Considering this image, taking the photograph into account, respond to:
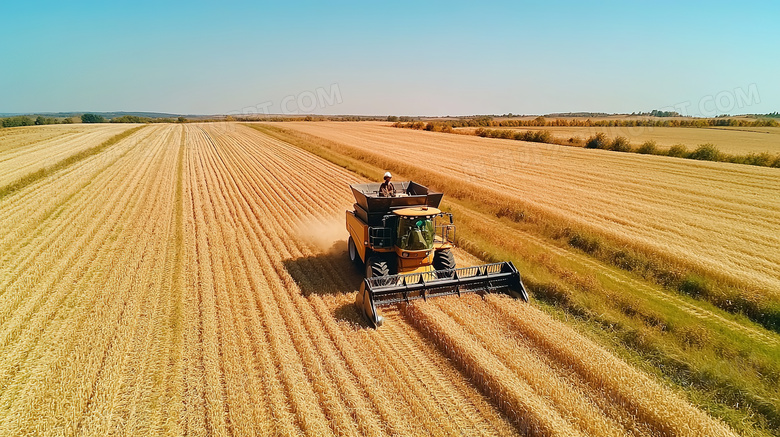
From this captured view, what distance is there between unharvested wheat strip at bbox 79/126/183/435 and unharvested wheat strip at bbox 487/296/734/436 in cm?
615

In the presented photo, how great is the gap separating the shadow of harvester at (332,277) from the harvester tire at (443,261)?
6.48 feet

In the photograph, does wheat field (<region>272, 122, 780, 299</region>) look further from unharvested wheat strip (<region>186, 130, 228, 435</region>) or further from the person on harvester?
unharvested wheat strip (<region>186, 130, 228, 435</region>)

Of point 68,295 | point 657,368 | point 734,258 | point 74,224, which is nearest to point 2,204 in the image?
point 74,224

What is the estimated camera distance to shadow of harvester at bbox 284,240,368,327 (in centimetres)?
773

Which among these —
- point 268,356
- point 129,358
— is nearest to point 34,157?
point 129,358

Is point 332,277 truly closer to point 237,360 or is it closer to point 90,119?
point 237,360

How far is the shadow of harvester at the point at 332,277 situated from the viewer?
7.73 meters

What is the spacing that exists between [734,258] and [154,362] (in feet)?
44.2

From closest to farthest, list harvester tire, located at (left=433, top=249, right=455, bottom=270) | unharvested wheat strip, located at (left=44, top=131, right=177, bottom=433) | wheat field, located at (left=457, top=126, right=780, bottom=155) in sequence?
unharvested wheat strip, located at (left=44, top=131, right=177, bottom=433) → harvester tire, located at (left=433, top=249, right=455, bottom=270) → wheat field, located at (left=457, top=126, right=780, bottom=155)

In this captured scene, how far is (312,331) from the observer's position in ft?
22.8

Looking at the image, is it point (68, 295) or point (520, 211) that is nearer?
point (68, 295)

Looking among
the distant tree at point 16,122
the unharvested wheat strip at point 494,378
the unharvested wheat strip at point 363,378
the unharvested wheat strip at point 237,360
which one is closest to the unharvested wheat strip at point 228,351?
the unharvested wheat strip at point 237,360

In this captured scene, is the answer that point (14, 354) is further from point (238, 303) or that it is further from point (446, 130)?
point (446, 130)

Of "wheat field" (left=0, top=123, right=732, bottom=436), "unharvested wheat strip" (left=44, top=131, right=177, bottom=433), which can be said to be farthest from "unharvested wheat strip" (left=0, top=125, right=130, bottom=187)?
"unharvested wheat strip" (left=44, top=131, right=177, bottom=433)
